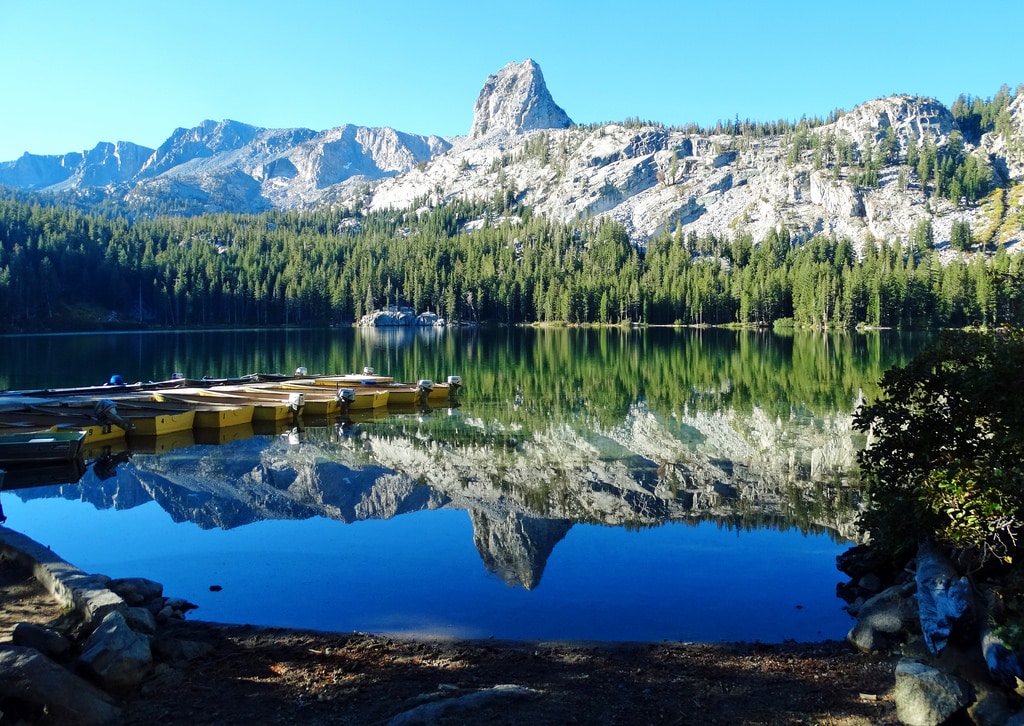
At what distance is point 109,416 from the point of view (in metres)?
30.7

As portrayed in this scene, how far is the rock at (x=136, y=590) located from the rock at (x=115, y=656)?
2.94m

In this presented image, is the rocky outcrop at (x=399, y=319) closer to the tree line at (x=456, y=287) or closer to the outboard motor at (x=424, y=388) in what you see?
the tree line at (x=456, y=287)

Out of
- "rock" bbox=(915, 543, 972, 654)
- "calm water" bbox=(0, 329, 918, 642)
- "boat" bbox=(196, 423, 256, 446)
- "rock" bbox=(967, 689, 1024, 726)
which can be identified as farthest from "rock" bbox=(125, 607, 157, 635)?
"boat" bbox=(196, 423, 256, 446)

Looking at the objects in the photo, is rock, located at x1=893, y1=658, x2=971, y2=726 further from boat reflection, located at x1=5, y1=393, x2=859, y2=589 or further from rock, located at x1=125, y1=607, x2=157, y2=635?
rock, located at x1=125, y1=607, x2=157, y2=635

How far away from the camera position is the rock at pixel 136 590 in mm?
11961

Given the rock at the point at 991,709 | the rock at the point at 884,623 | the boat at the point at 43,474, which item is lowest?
the boat at the point at 43,474

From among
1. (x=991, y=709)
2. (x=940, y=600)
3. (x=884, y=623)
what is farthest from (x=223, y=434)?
(x=991, y=709)

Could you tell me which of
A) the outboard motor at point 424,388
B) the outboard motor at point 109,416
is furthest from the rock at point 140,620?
the outboard motor at point 424,388

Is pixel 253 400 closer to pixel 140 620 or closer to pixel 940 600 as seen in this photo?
pixel 140 620

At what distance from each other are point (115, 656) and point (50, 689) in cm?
108

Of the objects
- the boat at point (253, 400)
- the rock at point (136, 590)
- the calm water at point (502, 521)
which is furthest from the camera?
the boat at point (253, 400)

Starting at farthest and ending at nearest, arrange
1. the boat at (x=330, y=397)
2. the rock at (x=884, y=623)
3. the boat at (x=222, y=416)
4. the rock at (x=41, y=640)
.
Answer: the boat at (x=330, y=397)
the boat at (x=222, y=416)
the rock at (x=884, y=623)
the rock at (x=41, y=640)

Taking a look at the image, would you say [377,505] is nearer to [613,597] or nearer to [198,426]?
[613,597]

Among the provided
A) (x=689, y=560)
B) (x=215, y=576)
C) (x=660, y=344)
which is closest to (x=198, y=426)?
(x=215, y=576)
